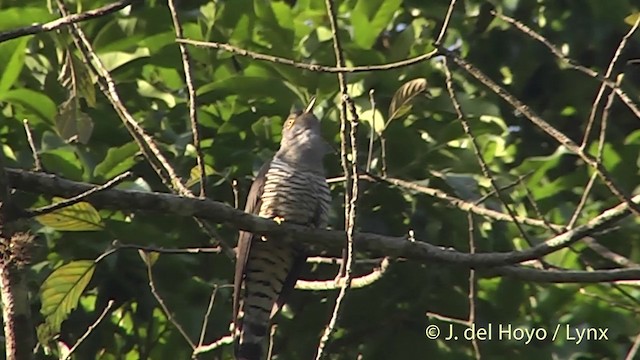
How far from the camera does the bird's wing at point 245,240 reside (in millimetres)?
3713

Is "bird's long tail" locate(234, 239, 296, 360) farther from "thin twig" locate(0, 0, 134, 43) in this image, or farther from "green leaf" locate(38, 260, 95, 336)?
"thin twig" locate(0, 0, 134, 43)

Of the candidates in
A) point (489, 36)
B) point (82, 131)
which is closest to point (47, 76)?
point (82, 131)

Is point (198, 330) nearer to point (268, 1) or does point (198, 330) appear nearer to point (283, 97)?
point (283, 97)

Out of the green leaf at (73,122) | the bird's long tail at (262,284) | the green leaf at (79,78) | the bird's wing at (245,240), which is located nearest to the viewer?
the green leaf at (79,78)

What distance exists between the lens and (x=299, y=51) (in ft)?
13.7

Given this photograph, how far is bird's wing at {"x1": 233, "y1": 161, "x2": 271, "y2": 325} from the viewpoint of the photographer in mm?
3713

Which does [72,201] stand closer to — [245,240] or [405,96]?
[405,96]

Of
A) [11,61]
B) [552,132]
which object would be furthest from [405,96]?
[11,61]

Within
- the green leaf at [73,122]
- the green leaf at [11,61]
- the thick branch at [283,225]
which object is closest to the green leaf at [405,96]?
the thick branch at [283,225]

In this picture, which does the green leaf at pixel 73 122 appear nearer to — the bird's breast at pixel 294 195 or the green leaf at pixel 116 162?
the green leaf at pixel 116 162

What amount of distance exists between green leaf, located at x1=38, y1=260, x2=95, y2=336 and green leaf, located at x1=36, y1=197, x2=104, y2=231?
11cm

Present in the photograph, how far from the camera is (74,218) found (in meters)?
3.01

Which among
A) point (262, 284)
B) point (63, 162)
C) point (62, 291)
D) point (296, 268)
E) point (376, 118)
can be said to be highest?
point (376, 118)

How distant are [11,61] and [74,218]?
107 cm
